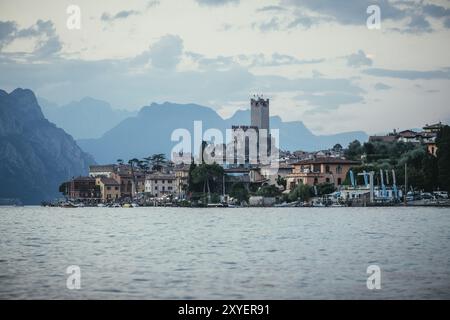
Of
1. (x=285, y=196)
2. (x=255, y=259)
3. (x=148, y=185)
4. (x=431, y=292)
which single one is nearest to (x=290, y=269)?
(x=255, y=259)

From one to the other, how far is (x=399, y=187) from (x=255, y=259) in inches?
2460

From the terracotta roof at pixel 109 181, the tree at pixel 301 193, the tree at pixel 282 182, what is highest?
the terracotta roof at pixel 109 181

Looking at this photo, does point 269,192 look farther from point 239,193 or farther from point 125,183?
point 125,183

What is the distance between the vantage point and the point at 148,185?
5172 inches

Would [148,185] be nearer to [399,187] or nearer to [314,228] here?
[399,187]

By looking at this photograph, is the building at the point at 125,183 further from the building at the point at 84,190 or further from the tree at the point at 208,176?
the tree at the point at 208,176

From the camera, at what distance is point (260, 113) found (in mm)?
168250

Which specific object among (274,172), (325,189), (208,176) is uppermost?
(274,172)

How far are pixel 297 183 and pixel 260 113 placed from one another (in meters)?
71.1

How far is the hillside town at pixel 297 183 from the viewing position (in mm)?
83000

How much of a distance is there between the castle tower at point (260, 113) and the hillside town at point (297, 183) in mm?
32461

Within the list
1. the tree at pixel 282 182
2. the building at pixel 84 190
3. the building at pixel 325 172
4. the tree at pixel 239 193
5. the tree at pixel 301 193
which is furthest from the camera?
the building at pixel 84 190

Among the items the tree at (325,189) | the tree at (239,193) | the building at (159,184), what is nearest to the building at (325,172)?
the tree at (325,189)

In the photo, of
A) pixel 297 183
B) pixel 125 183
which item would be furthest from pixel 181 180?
pixel 297 183
